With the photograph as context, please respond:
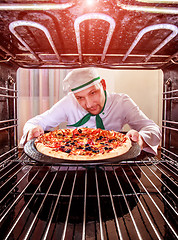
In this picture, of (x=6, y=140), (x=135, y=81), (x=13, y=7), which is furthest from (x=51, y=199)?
(x=135, y=81)

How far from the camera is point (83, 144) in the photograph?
1.13 metres

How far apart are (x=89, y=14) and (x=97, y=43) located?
284 millimetres

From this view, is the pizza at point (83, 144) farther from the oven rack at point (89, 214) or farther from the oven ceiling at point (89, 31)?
the oven ceiling at point (89, 31)

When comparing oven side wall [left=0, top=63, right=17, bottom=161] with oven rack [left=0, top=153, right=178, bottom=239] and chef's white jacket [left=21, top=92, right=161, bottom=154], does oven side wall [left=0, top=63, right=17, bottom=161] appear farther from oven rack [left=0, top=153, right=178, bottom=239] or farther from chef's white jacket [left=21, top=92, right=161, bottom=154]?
chef's white jacket [left=21, top=92, right=161, bottom=154]

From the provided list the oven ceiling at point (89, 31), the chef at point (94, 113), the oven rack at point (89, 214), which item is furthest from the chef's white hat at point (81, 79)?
the oven rack at point (89, 214)

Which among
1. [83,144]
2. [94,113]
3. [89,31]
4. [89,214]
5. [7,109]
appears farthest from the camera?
[94,113]

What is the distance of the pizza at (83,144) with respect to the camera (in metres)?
0.85

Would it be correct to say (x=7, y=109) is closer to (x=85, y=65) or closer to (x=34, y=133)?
(x=34, y=133)

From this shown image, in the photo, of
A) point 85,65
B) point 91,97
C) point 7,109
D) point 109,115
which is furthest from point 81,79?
point 7,109

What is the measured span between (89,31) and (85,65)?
1.05 feet

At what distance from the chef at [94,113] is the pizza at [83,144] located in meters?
0.13

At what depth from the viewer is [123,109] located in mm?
1716

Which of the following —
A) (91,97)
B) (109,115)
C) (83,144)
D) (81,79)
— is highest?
(81,79)

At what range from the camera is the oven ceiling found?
526mm
